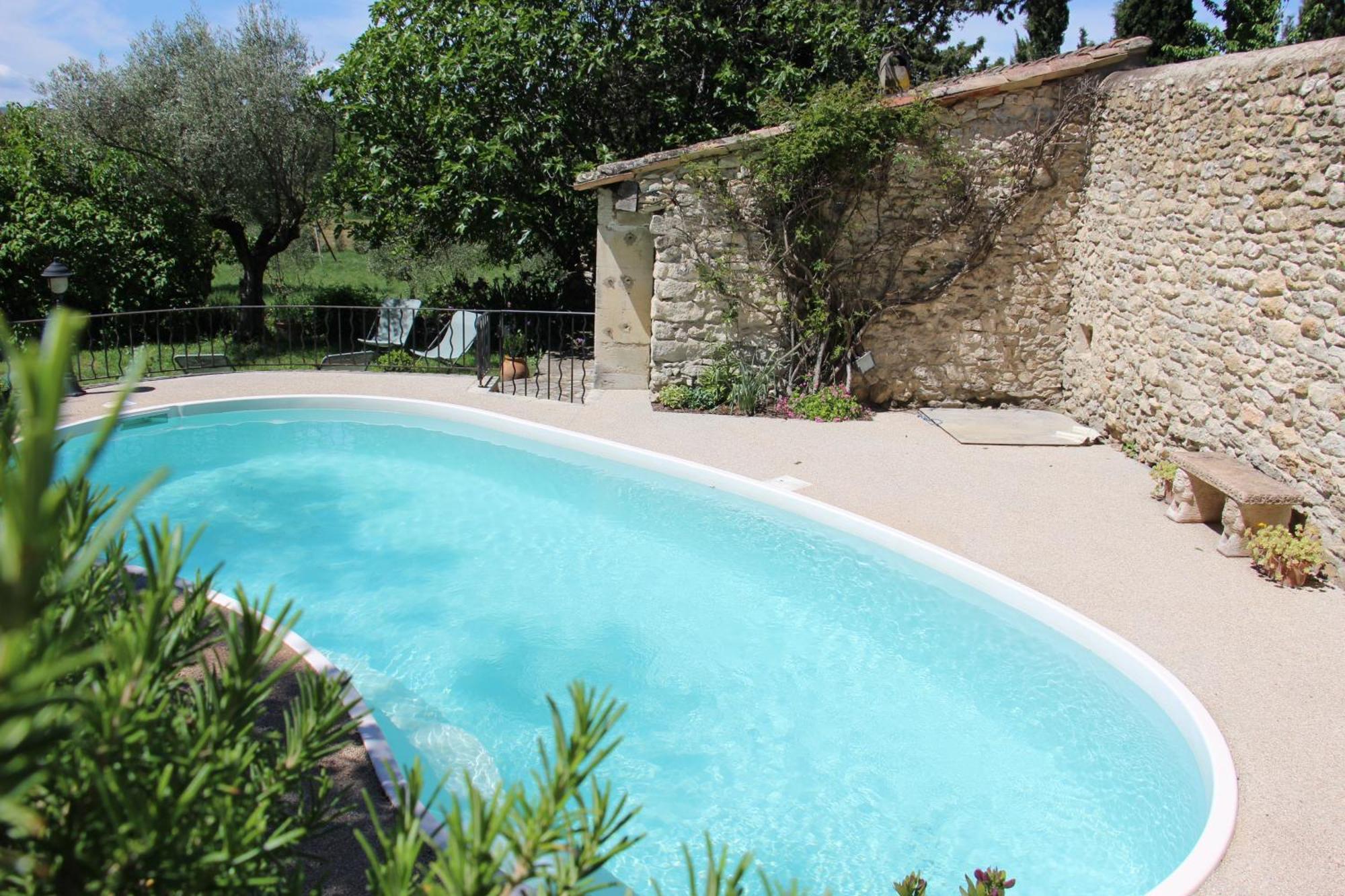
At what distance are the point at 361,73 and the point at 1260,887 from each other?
50.2 feet

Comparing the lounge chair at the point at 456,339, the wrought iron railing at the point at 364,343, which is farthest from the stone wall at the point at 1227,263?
the lounge chair at the point at 456,339

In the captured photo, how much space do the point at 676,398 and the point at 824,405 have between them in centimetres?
186

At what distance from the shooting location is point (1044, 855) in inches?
185

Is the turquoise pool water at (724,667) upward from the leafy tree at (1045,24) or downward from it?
downward

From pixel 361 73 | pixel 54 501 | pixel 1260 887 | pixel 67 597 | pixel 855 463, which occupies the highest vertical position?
pixel 361 73

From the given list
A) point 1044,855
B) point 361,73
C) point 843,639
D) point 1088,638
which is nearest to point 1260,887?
point 1044,855

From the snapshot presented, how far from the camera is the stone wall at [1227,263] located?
7070 millimetres

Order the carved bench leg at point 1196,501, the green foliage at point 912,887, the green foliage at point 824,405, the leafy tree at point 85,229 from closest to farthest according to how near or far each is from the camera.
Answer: the green foliage at point 912,887 → the carved bench leg at point 1196,501 → the green foliage at point 824,405 → the leafy tree at point 85,229

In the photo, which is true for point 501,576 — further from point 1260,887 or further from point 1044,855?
point 1260,887

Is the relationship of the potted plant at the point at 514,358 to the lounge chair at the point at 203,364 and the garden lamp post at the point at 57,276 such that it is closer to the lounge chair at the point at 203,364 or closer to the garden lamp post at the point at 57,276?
the lounge chair at the point at 203,364

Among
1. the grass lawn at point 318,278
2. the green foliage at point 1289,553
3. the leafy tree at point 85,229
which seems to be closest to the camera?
the green foliage at point 1289,553

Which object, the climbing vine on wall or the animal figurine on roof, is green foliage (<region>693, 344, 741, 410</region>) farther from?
the animal figurine on roof

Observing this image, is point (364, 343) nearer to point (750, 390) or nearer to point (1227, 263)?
point (750, 390)

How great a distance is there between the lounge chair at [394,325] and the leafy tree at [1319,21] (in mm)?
16779
